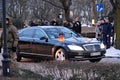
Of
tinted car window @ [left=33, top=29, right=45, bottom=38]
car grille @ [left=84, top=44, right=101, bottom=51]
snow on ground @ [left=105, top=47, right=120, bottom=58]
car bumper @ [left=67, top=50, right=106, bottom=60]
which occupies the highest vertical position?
tinted car window @ [left=33, top=29, right=45, bottom=38]

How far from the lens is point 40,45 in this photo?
17359mm

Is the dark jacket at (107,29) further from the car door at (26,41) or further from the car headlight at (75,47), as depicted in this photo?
the car headlight at (75,47)

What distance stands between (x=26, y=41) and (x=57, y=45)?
2.08m

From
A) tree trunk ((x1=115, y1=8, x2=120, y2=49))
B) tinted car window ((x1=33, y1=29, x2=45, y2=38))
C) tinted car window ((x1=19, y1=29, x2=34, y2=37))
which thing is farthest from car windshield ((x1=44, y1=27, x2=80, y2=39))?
tree trunk ((x1=115, y1=8, x2=120, y2=49))

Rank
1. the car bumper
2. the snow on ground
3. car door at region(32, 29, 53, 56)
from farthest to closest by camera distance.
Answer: the snow on ground, car door at region(32, 29, 53, 56), the car bumper

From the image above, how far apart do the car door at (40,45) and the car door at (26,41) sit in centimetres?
30

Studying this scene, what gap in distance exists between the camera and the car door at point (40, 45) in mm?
17016

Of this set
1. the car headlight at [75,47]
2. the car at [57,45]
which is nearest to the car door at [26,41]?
the car at [57,45]

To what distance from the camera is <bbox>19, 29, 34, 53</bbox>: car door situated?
18.1m

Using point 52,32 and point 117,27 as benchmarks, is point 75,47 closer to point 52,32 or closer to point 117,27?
point 52,32

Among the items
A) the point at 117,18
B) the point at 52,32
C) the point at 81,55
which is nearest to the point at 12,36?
the point at 81,55

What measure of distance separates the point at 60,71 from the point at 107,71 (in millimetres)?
1023

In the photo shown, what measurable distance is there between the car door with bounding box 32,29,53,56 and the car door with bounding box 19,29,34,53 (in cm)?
30

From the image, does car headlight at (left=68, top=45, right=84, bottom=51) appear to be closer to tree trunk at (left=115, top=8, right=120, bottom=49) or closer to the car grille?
the car grille
